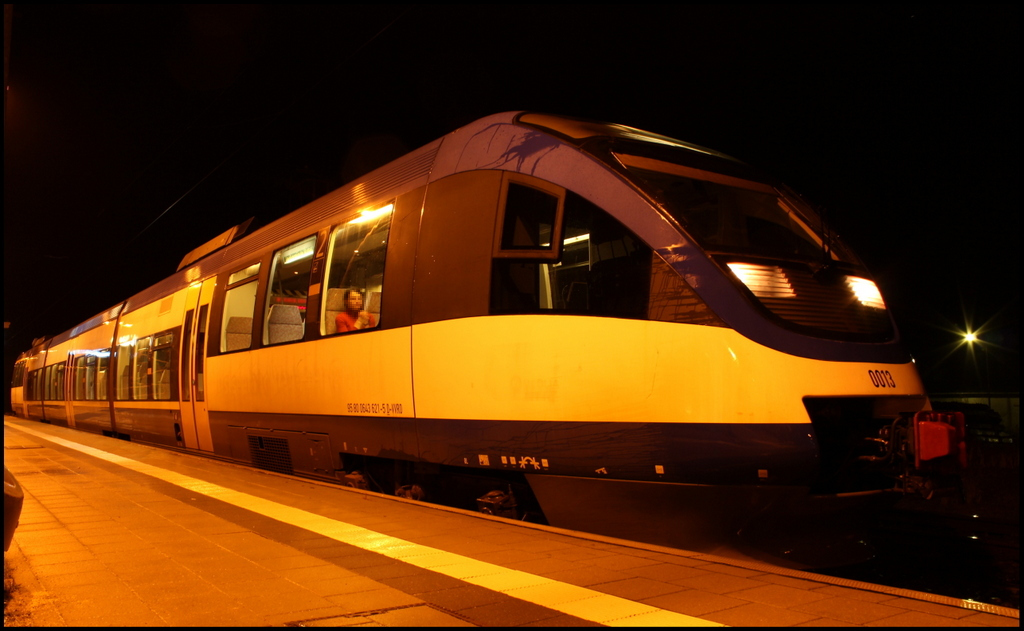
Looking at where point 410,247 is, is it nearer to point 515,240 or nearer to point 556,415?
point 515,240

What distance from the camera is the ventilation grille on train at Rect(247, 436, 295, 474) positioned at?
8.89 m

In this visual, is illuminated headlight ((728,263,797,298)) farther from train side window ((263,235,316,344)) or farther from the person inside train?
train side window ((263,235,316,344))

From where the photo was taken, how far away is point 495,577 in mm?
4152

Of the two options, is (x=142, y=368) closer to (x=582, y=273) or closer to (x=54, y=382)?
(x=582, y=273)

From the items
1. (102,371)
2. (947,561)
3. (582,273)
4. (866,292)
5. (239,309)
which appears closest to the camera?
(582,273)

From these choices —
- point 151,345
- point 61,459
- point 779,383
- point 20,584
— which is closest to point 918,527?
point 779,383

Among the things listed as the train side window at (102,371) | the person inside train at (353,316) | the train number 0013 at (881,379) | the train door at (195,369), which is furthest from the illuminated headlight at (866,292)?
the train side window at (102,371)

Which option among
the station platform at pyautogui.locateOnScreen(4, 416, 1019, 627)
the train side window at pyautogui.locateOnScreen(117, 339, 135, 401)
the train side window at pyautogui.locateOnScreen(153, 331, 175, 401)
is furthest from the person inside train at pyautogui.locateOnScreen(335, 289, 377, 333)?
the train side window at pyautogui.locateOnScreen(117, 339, 135, 401)

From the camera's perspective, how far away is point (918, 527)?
25.9ft

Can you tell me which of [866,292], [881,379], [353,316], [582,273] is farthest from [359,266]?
[881,379]

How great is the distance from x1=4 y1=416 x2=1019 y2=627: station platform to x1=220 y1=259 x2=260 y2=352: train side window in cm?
355

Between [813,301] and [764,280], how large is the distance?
46 centimetres

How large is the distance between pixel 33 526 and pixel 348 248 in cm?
360

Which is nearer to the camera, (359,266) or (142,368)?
(359,266)
